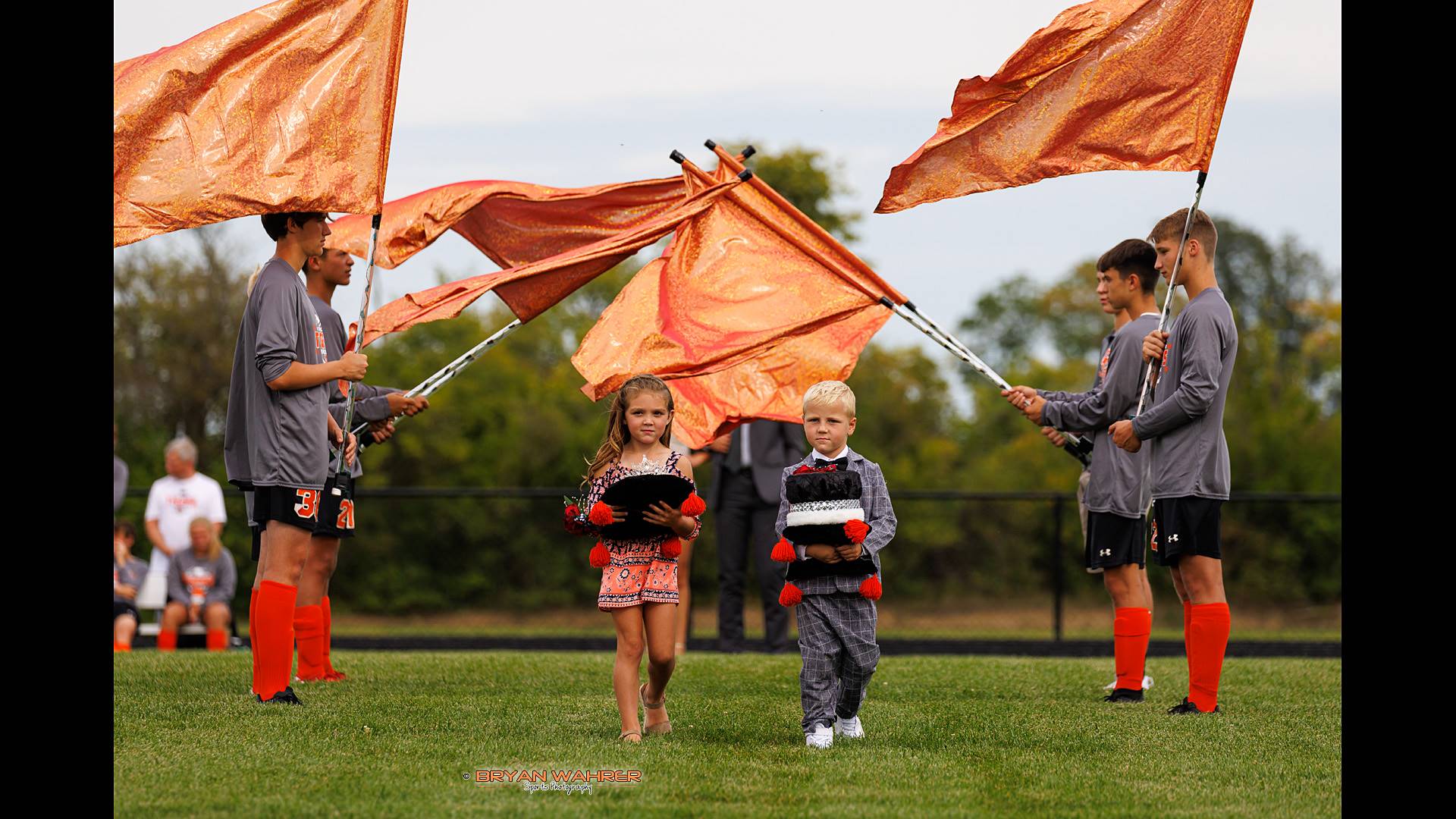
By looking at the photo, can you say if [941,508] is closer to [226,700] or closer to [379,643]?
[379,643]

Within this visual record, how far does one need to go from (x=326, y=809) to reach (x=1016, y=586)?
15.7 m

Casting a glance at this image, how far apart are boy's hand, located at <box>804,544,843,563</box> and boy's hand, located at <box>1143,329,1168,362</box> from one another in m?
2.20

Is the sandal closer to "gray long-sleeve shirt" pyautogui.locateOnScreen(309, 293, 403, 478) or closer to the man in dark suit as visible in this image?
"gray long-sleeve shirt" pyautogui.locateOnScreen(309, 293, 403, 478)

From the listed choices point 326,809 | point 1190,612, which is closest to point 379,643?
point 1190,612

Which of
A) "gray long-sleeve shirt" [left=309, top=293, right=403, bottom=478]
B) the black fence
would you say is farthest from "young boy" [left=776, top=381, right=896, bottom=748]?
the black fence

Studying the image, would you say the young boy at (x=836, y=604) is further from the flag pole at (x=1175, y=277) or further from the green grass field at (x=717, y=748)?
the flag pole at (x=1175, y=277)

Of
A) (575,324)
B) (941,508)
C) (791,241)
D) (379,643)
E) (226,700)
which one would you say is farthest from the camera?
(575,324)

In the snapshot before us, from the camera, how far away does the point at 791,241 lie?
8.41 meters

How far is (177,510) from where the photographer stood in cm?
1386

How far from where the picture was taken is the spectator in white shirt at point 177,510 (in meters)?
13.8

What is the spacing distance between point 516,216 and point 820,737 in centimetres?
416

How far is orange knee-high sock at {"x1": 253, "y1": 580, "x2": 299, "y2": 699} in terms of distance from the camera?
6992 millimetres

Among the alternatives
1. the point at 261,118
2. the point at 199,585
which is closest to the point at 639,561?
the point at 261,118
